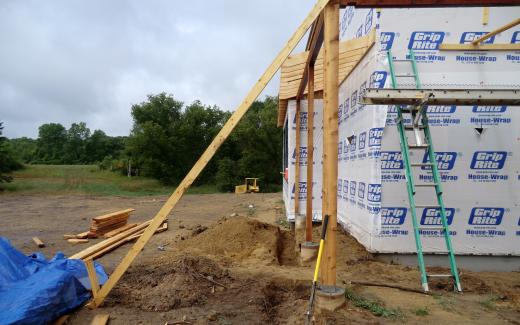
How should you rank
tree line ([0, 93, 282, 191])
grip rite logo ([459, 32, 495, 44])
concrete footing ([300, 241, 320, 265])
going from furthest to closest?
tree line ([0, 93, 282, 191])
concrete footing ([300, 241, 320, 265])
grip rite logo ([459, 32, 495, 44])

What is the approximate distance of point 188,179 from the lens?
4430 mm

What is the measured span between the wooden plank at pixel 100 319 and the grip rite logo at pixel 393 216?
423cm

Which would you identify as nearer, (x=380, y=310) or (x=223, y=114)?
(x=380, y=310)

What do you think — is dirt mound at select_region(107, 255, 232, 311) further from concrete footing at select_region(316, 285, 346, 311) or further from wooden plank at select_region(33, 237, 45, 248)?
wooden plank at select_region(33, 237, 45, 248)

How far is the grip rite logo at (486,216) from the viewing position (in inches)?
243

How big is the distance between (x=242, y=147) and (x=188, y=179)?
35.9m

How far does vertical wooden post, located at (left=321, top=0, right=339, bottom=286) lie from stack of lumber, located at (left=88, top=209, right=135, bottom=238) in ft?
26.5

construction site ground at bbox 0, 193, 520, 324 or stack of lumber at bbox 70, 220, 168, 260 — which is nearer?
construction site ground at bbox 0, 193, 520, 324

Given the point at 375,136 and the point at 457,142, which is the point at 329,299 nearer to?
the point at 375,136

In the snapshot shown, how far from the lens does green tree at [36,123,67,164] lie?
A: 80.8 m

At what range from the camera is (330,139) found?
13.5 ft

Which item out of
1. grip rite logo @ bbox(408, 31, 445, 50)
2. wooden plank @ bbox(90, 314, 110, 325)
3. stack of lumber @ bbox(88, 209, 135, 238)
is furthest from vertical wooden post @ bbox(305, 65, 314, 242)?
stack of lumber @ bbox(88, 209, 135, 238)

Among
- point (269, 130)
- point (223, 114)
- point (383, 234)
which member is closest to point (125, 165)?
point (223, 114)

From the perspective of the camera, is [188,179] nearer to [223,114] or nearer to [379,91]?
[379,91]
